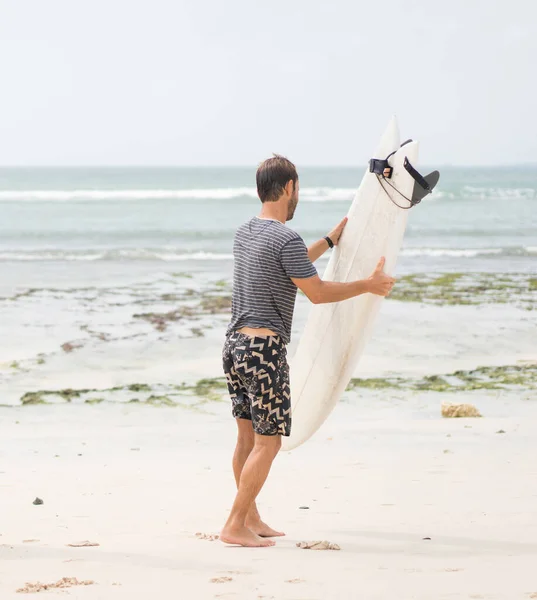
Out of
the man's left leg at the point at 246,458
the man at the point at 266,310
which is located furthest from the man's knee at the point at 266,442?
the man's left leg at the point at 246,458

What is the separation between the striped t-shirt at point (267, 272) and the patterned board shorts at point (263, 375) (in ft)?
0.23

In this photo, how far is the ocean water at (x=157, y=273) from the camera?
9.89 m

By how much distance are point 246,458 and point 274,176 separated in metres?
1.21

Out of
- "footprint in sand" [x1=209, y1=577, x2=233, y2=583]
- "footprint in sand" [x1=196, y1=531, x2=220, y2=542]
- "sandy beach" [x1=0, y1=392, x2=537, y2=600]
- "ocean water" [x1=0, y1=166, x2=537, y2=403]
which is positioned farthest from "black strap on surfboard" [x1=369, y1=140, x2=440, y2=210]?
"ocean water" [x1=0, y1=166, x2=537, y2=403]

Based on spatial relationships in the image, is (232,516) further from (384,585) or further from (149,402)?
(149,402)

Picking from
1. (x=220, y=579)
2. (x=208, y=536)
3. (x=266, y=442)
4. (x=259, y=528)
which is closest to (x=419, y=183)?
(x=266, y=442)

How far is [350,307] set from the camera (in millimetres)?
4684

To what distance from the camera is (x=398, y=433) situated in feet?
21.6

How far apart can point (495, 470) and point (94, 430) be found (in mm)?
2899

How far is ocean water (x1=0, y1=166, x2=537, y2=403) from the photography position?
9.89 meters

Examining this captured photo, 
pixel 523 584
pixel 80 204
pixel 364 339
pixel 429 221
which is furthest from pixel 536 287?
pixel 80 204

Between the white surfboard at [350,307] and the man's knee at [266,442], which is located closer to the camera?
the man's knee at [266,442]

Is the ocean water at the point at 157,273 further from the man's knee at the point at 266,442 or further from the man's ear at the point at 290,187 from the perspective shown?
the man's ear at the point at 290,187

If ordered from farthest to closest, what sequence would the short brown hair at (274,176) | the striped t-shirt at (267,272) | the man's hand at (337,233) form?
1. the man's hand at (337,233)
2. the short brown hair at (274,176)
3. the striped t-shirt at (267,272)
